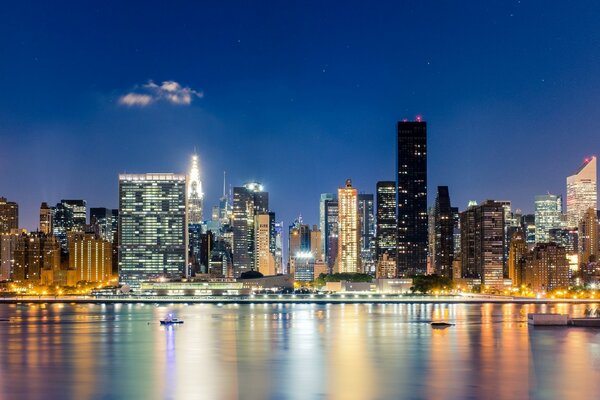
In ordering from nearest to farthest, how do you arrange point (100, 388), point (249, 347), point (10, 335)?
point (100, 388), point (249, 347), point (10, 335)

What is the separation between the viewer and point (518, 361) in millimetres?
71188

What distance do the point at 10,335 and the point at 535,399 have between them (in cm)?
6772

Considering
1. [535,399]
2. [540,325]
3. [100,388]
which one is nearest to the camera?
[535,399]

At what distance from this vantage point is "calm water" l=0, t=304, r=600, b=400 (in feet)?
183

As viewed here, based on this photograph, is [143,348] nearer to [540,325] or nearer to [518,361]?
[518,361]

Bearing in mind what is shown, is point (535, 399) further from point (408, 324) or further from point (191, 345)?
point (408, 324)

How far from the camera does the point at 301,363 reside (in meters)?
70.9

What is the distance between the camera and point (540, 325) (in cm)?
11438

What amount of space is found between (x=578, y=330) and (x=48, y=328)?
209 feet

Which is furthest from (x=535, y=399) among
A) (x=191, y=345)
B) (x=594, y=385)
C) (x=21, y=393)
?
(x=191, y=345)

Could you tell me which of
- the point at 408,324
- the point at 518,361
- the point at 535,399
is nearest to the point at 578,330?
the point at 408,324

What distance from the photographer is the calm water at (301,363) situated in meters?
55.7

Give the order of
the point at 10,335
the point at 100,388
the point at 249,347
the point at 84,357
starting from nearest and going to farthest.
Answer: the point at 100,388 → the point at 84,357 → the point at 249,347 → the point at 10,335

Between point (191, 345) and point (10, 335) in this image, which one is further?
point (10, 335)
